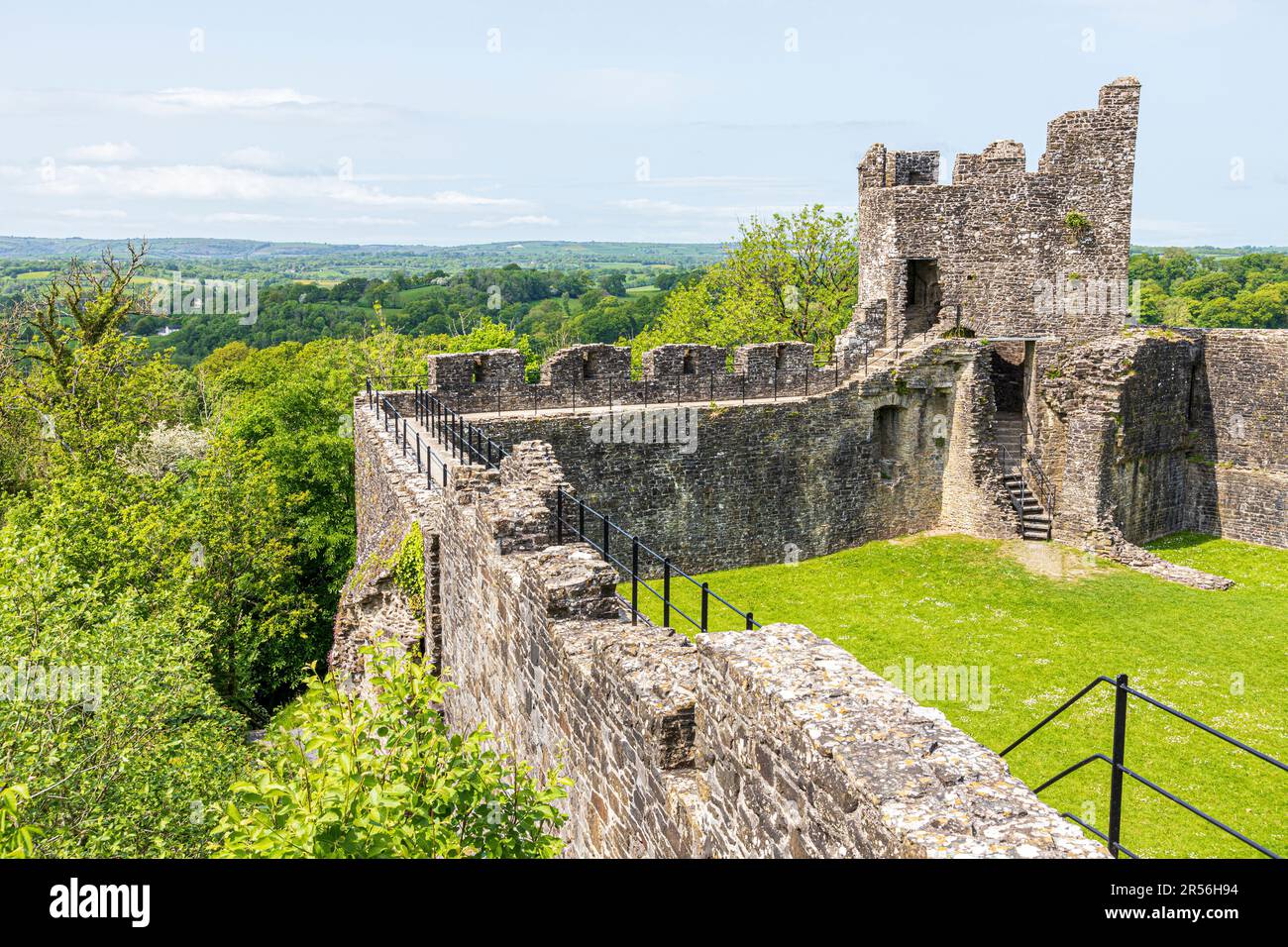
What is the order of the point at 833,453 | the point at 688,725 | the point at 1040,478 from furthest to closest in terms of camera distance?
the point at 1040,478, the point at 833,453, the point at 688,725

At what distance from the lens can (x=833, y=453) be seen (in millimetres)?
21891

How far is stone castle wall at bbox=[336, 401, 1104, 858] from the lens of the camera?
13.6 ft

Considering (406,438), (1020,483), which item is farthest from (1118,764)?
(1020,483)

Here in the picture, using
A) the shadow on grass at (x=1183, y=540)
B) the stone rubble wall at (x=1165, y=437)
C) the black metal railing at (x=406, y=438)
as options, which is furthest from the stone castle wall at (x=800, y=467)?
the shadow on grass at (x=1183, y=540)

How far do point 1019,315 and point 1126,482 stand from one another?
4274 mm

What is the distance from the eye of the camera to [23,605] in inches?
576

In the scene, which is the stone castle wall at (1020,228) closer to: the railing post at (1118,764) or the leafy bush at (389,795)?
the leafy bush at (389,795)

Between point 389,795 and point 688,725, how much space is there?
1987 millimetres

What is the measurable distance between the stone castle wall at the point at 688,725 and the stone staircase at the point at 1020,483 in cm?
1410

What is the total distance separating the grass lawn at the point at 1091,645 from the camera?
12297 mm

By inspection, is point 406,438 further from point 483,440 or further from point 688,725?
point 688,725
